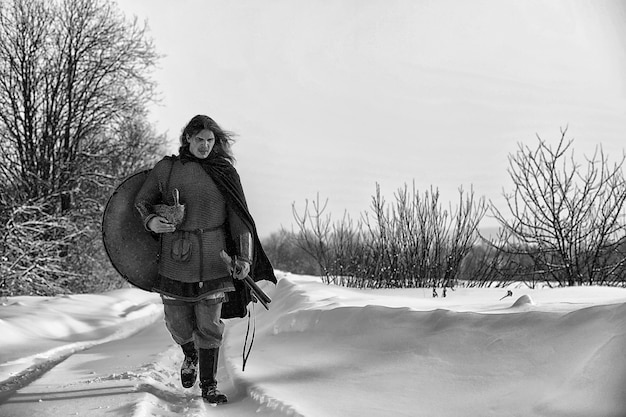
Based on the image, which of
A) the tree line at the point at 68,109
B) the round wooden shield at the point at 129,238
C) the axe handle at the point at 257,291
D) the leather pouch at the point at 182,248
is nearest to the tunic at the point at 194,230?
the leather pouch at the point at 182,248

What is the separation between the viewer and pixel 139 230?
4133 mm

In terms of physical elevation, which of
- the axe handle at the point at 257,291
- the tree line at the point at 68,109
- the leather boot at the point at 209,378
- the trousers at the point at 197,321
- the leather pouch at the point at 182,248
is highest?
the tree line at the point at 68,109

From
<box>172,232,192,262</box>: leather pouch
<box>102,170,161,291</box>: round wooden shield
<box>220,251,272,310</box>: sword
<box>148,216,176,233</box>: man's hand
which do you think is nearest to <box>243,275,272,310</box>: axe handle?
<box>220,251,272,310</box>: sword

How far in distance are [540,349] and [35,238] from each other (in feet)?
47.9

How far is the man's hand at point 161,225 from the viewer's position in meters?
3.71

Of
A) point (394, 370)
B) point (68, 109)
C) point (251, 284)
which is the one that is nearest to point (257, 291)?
point (251, 284)

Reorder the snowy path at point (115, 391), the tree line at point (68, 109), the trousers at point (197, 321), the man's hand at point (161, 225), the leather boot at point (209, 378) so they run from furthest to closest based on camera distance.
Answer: the tree line at point (68, 109) < the trousers at point (197, 321) < the man's hand at point (161, 225) < the leather boot at point (209, 378) < the snowy path at point (115, 391)

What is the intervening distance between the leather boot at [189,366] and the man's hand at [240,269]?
62 cm

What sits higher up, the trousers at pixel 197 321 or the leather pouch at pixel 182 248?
the leather pouch at pixel 182 248

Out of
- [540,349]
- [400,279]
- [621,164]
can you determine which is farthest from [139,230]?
[621,164]

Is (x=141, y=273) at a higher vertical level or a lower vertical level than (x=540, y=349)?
higher

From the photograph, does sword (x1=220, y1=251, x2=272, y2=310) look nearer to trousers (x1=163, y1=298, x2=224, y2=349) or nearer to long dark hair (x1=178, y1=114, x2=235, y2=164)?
trousers (x1=163, y1=298, x2=224, y2=349)

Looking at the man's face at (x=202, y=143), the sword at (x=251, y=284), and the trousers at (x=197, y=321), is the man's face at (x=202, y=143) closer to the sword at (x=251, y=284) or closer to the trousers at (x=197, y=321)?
the sword at (x=251, y=284)

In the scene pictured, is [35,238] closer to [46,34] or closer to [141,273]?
[46,34]
